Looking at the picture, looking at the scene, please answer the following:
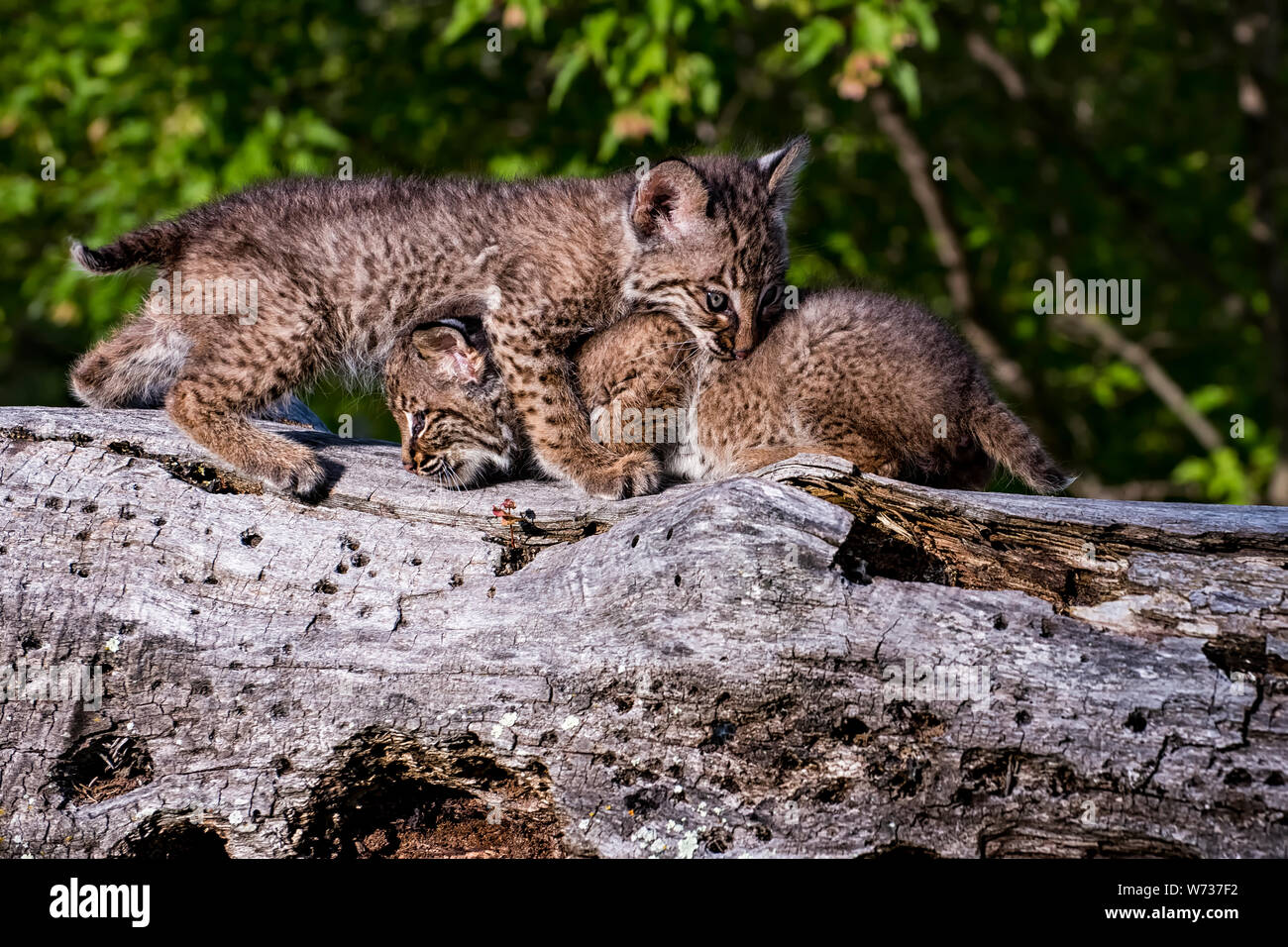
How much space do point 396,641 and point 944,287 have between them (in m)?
9.87

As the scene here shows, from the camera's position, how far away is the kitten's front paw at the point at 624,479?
5250 millimetres

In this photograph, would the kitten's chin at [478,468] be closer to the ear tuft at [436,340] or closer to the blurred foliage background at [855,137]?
the ear tuft at [436,340]

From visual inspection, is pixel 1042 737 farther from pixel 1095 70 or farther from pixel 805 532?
pixel 1095 70

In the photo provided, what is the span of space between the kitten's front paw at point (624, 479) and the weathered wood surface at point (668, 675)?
0.55 metres

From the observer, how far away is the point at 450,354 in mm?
5781

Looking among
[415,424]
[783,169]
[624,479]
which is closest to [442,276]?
[415,424]

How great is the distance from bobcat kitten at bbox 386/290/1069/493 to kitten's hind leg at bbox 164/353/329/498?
1.81 feet

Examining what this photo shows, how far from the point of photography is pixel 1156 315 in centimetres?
1353

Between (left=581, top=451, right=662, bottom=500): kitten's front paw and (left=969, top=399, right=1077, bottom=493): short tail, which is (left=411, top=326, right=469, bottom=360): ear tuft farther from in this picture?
(left=969, top=399, right=1077, bottom=493): short tail

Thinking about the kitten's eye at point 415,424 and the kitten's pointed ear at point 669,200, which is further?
the kitten's pointed ear at point 669,200

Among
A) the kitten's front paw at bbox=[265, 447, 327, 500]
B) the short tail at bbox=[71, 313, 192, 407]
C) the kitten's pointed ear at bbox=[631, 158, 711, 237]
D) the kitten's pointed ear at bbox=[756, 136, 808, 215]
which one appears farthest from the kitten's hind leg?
the kitten's pointed ear at bbox=[756, 136, 808, 215]

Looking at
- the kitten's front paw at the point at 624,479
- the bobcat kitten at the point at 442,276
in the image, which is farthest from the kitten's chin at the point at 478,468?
the kitten's front paw at the point at 624,479

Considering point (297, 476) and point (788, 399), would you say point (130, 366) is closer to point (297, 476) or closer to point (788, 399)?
point (297, 476)

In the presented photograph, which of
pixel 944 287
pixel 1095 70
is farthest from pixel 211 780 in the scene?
pixel 1095 70
